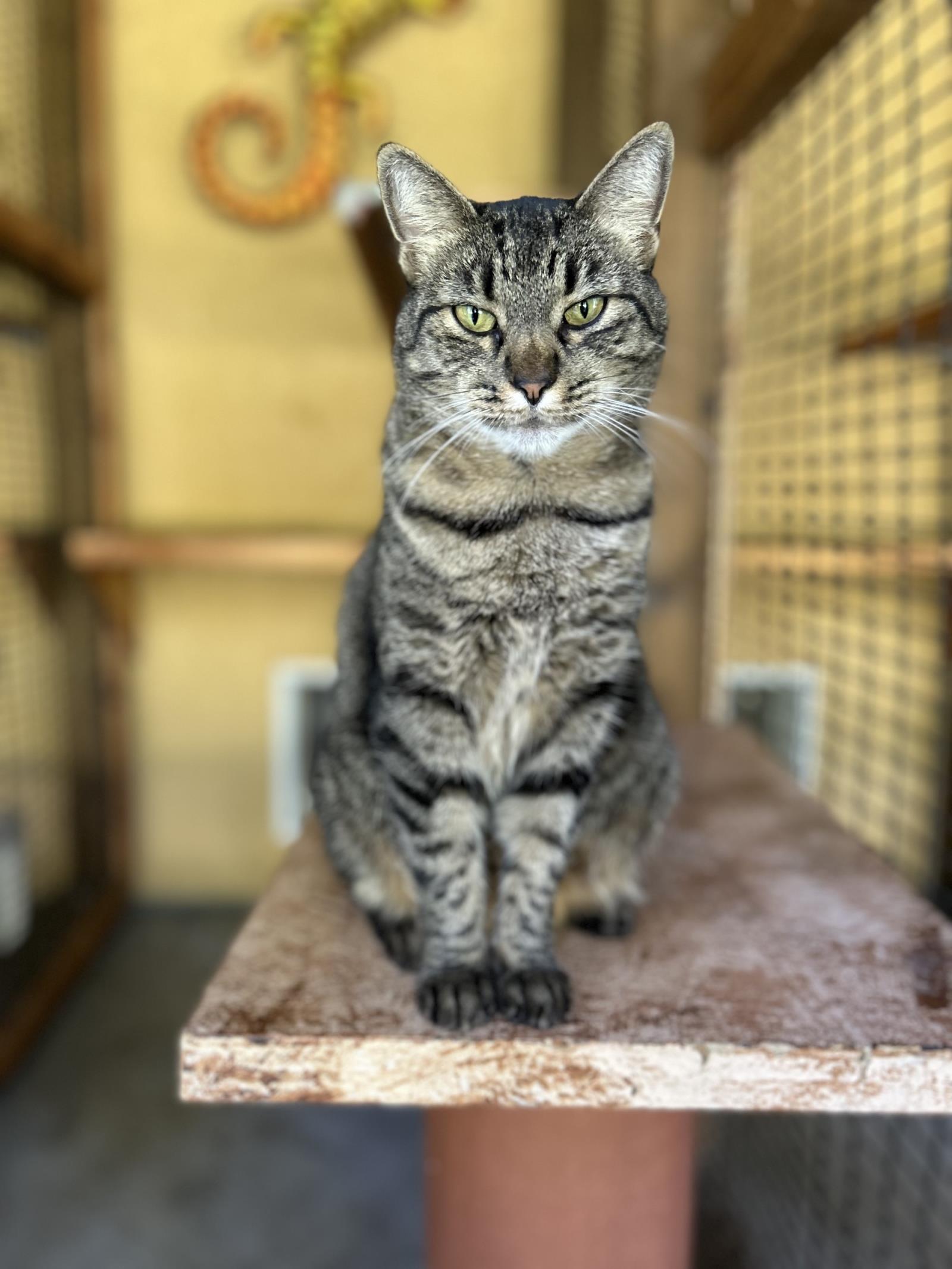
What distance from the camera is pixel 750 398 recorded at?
2.18 meters

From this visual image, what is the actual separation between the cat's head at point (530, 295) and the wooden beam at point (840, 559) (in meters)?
0.67

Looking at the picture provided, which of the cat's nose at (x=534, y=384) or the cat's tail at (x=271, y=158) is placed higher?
the cat's tail at (x=271, y=158)

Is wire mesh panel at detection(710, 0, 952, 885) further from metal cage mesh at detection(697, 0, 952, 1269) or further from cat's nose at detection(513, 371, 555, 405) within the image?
cat's nose at detection(513, 371, 555, 405)

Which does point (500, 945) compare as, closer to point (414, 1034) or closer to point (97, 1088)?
point (414, 1034)

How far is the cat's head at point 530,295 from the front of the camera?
1.91 feet

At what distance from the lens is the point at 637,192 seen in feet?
1.91

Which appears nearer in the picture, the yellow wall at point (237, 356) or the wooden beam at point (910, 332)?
the wooden beam at point (910, 332)

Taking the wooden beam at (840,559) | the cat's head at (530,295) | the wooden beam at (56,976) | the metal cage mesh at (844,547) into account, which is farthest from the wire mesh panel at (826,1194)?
the cat's head at (530,295)

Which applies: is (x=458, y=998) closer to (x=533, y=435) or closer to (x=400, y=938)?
(x=400, y=938)

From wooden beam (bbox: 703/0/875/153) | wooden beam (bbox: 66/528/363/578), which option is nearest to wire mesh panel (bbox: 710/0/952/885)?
wooden beam (bbox: 703/0/875/153)

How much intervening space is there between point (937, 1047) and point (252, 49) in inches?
87.0

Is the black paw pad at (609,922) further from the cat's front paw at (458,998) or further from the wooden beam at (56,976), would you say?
the wooden beam at (56,976)

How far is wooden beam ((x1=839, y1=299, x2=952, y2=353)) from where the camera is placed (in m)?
1.15

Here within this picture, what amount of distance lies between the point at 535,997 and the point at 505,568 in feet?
1.02
